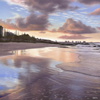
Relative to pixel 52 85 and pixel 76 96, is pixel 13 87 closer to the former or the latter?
pixel 52 85

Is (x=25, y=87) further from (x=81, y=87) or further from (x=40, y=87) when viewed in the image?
(x=81, y=87)

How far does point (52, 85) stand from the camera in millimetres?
3619

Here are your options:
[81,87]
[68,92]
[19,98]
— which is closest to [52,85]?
[68,92]

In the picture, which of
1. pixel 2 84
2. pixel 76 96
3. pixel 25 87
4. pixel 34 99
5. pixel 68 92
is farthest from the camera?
pixel 2 84

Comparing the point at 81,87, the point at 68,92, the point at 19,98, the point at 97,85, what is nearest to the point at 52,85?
the point at 68,92

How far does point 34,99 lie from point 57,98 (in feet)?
1.89

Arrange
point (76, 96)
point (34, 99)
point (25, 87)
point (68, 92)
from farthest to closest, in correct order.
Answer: point (25, 87)
point (68, 92)
point (76, 96)
point (34, 99)

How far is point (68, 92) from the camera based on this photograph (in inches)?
122

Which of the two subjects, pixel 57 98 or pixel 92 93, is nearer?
pixel 57 98

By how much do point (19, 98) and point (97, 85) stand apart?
2504 mm

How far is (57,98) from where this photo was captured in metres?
2.75

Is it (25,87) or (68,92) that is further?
(25,87)

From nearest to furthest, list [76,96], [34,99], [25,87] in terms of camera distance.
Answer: [34,99] < [76,96] < [25,87]

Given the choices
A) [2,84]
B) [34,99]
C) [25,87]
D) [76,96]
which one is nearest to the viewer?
[34,99]
